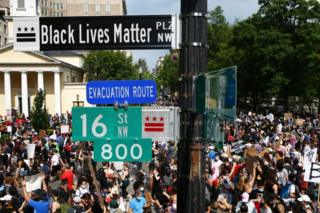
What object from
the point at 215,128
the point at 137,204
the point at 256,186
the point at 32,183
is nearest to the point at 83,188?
the point at 32,183

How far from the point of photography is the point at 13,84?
3137 inches

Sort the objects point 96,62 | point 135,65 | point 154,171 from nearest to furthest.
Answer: point 154,171
point 96,62
point 135,65

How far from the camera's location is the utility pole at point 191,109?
4211mm

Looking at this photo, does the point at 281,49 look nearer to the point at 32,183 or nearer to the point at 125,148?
the point at 32,183

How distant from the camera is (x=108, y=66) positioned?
93.4m

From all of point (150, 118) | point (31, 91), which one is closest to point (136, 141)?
point (150, 118)

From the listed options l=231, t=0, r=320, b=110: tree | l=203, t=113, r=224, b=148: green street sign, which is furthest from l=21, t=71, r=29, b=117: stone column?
l=203, t=113, r=224, b=148: green street sign

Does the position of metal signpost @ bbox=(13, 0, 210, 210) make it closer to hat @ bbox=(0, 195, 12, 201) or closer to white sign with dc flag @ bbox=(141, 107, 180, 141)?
white sign with dc flag @ bbox=(141, 107, 180, 141)

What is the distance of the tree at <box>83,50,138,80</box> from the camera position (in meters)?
92.3

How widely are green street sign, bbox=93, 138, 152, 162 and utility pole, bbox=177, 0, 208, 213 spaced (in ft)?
1.68

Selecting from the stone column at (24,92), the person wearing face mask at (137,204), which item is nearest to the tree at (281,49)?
the stone column at (24,92)

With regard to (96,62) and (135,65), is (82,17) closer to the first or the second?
(96,62)

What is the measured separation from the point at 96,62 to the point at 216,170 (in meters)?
80.0

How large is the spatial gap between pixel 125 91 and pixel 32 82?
253 feet
